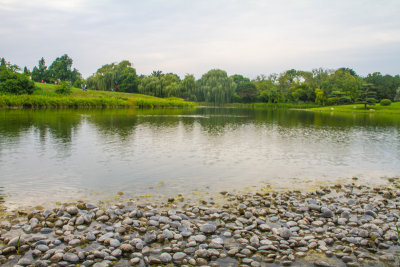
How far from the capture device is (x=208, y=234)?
7.08 metres

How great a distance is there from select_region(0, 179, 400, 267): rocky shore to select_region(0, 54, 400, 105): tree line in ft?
310

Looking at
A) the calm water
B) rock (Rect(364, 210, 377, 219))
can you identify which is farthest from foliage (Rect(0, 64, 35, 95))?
rock (Rect(364, 210, 377, 219))

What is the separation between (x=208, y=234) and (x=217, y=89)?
107549 mm

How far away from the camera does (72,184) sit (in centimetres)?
1119

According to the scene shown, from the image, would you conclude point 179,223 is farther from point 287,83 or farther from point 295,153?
point 287,83

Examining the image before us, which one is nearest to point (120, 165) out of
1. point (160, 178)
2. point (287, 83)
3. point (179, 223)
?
point (160, 178)

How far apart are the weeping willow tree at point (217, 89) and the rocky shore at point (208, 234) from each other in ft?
345

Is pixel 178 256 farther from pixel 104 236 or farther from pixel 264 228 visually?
pixel 264 228

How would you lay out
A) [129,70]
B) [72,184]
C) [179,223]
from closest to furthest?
[179,223] → [72,184] → [129,70]

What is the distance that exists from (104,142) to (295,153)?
528 inches

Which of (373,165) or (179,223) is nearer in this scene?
(179,223)

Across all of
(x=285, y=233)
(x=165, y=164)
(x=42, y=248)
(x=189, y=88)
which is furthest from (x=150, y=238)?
(x=189, y=88)

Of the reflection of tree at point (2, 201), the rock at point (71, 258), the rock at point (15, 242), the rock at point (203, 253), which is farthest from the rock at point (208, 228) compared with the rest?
the reflection of tree at point (2, 201)

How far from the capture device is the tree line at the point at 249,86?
354ft
